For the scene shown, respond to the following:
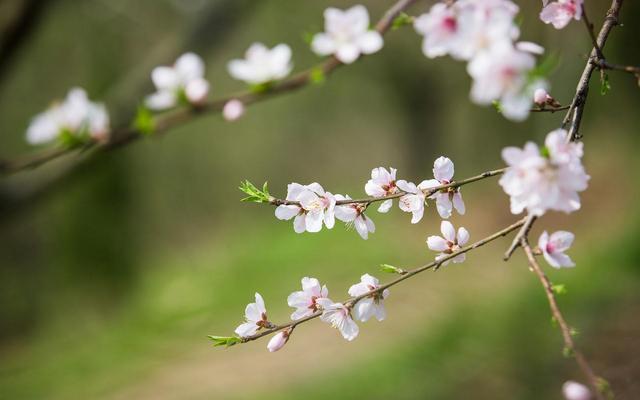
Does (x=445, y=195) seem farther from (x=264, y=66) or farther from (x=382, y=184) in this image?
(x=264, y=66)

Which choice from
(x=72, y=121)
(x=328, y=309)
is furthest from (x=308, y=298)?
(x=72, y=121)

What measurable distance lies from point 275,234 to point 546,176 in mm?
7918

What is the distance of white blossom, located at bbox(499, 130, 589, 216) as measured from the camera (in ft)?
2.14

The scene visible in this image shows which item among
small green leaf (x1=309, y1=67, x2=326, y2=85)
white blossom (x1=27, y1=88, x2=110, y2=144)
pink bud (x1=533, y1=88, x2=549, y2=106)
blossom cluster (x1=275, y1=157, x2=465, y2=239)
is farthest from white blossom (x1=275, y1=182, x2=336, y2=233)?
white blossom (x1=27, y1=88, x2=110, y2=144)

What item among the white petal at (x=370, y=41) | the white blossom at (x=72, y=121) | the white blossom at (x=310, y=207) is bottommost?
the white blossom at (x=310, y=207)

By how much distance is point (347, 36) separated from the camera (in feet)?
2.95

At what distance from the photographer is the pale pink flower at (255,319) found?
2.95 ft

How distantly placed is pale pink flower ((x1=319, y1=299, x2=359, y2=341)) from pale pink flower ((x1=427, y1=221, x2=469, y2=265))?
6.1 inches

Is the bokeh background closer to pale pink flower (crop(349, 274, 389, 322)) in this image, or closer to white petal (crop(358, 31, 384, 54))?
white petal (crop(358, 31, 384, 54))

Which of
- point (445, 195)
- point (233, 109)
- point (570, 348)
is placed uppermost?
point (233, 109)

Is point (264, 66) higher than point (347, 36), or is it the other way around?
point (264, 66)

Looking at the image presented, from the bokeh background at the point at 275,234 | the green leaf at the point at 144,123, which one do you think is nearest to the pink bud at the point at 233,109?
the green leaf at the point at 144,123

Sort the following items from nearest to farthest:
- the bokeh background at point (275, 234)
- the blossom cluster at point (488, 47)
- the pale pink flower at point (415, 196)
A: the blossom cluster at point (488, 47) < the pale pink flower at point (415, 196) < the bokeh background at point (275, 234)

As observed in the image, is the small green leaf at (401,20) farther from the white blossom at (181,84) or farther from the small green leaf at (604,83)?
the white blossom at (181,84)
